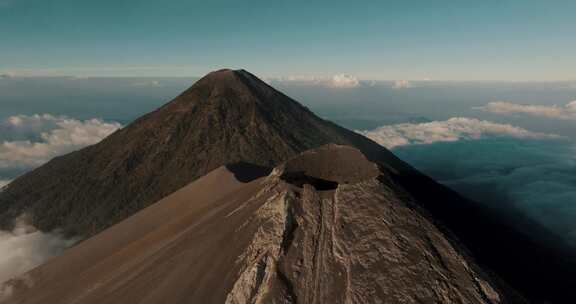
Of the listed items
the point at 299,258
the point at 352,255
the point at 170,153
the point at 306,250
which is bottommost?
the point at 170,153

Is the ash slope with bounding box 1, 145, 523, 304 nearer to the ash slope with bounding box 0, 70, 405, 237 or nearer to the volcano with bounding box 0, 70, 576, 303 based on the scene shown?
the volcano with bounding box 0, 70, 576, 303

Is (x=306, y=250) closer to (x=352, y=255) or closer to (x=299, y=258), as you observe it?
(x=299, y=258)

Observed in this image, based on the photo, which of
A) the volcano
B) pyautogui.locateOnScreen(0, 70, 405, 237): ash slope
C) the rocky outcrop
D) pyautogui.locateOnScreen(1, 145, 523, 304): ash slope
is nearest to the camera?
the rocky outcrop

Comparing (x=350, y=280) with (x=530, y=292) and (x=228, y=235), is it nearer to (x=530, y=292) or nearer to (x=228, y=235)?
(x=228, y=235)

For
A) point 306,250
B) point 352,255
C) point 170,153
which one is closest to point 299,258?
point 306,250

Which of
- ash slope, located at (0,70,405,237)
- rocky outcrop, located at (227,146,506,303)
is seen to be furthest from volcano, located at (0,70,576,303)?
ash slope, located at (0,70,405,237)

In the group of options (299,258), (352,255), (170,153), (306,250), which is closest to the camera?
(352,255)

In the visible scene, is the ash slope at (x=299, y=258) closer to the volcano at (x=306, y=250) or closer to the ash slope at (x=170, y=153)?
the volcano at (x=306, y=250)

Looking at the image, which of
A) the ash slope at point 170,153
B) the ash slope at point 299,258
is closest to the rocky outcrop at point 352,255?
the ash slope at point 299,258

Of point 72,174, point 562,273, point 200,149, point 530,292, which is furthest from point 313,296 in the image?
point 72,174
